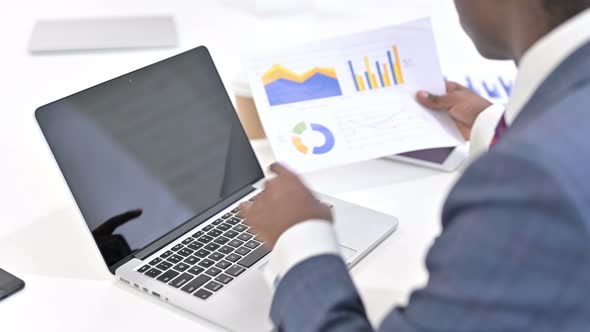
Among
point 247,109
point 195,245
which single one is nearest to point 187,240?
point 195,245

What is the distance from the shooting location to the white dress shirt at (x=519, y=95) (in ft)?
1.97

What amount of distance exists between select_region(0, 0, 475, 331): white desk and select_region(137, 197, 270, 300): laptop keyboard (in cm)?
3

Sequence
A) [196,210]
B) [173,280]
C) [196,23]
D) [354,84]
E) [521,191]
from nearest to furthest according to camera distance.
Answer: [521,191], [173,280], [196,210], [354,84], [196,23]

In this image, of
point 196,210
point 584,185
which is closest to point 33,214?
point 196,210

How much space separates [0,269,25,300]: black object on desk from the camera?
0.84 metres

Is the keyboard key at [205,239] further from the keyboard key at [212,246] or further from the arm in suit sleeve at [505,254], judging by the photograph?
the arm in suit sleeve at [505,254]

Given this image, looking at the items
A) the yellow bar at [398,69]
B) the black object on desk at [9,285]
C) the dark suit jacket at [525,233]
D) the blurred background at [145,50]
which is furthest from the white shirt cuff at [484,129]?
the black object on desk at [9,285]

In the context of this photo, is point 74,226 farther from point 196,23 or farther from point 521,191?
point 196,23

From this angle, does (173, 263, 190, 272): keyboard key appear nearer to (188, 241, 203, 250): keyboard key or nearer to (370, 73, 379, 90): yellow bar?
(188, 241, 203, 250): keyboard key

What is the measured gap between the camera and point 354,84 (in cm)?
117

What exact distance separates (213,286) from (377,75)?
19.0 inches

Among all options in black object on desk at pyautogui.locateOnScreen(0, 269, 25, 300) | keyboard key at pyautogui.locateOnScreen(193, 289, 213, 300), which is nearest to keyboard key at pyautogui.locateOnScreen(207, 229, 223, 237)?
keyboard key at pyautogui.locateOnScreen(193, 289, 213, 300)

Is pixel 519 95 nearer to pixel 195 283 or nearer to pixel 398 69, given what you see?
pixel 195 283

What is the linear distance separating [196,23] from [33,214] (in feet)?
2.37
